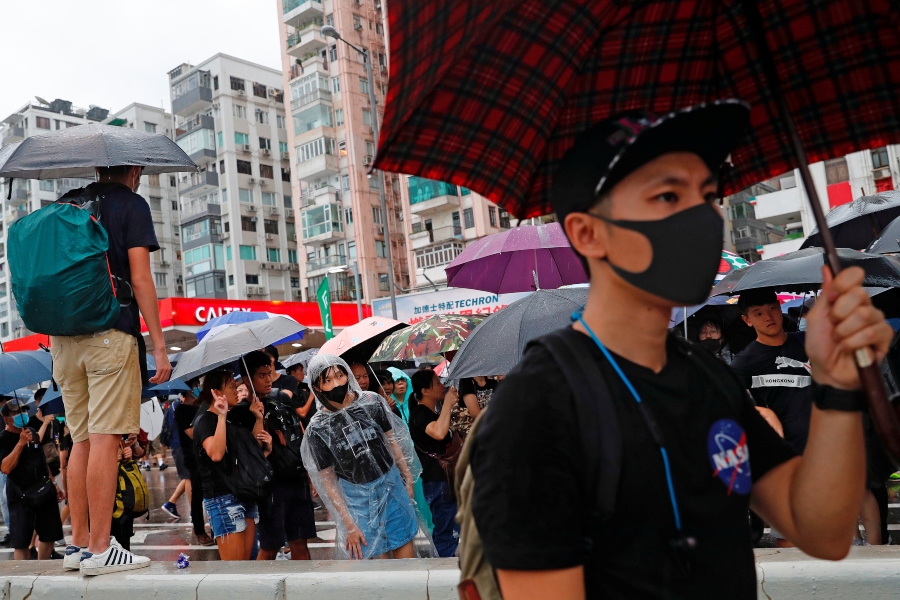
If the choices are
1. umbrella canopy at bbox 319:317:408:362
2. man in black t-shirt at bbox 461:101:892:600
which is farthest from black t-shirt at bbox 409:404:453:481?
man in black t-shirt at bbox 461:101:892:600

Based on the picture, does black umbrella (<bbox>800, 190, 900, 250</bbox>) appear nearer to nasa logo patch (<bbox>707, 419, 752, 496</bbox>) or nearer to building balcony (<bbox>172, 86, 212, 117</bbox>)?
nasa logo patch (<bbox>707, 419, 752, 496</bbox>)

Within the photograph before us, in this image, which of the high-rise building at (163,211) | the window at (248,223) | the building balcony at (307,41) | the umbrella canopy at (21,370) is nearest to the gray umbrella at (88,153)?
the umbrella canopy at (21,370)

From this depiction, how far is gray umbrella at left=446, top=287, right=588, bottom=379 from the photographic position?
615 cm

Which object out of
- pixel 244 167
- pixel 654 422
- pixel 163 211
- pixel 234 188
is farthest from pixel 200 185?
pixel 654 422

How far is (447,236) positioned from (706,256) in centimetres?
4953

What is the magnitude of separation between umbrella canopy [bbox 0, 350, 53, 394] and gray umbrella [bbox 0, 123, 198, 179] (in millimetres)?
5304

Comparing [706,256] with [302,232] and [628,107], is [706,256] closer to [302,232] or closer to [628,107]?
[628,107]

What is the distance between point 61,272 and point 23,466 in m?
5.13

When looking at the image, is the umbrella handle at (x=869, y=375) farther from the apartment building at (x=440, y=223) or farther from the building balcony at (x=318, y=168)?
Result: the building balcony at (x=318, y=168)

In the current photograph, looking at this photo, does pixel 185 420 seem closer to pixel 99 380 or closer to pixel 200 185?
pixel 99 380

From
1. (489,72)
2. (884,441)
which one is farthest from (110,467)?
(884,441)

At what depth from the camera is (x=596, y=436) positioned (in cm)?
148

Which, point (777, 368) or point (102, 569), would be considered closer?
point (102, 569)

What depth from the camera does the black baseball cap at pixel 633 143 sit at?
1.58m
